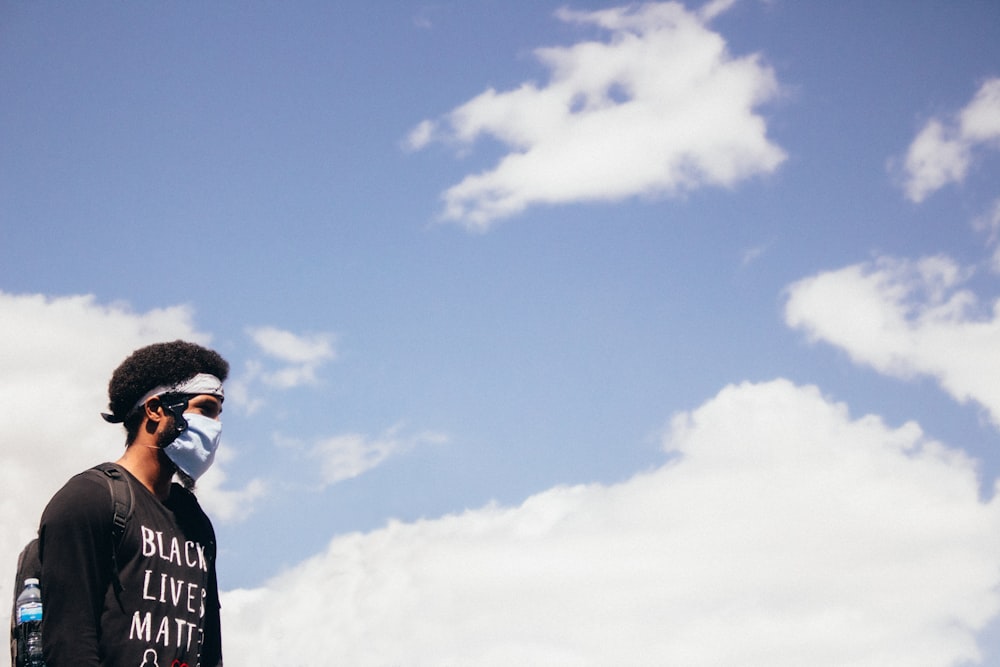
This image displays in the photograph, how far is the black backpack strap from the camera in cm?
514

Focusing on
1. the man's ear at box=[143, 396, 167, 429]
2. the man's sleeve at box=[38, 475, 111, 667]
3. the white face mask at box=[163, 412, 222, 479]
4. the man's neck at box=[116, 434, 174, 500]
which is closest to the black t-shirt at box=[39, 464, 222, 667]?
the man's sleeve at box=[38, 475, 111, 667]

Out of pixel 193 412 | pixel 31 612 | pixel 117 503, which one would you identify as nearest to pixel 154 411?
pixel 193 412

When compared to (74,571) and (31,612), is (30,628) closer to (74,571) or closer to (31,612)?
(31,612)

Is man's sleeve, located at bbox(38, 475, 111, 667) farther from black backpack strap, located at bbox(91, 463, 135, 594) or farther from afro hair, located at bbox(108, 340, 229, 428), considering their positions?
afro hair, located at bbox(108, 340, 229, 428)

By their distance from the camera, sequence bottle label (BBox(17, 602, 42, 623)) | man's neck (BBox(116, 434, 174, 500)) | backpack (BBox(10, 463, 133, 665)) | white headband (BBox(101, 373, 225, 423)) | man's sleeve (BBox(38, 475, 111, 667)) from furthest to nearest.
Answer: white headband (BBox(101, 373, 225, 423))
man's neck (BBox(116, 434, 174, 500))
backpack (BBox(10, 463, 133, 665))
bottle label (BBox(17, 602, 42, 623))
man's sleeve (BBox(38, 475, 111, 667))

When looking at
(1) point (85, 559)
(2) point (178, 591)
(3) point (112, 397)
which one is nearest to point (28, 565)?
(1) point (85, 559)

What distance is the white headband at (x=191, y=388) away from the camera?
6023 mm

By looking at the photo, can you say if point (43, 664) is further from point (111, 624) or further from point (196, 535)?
point (196, 535)

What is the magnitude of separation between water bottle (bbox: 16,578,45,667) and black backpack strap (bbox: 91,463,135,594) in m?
0.40

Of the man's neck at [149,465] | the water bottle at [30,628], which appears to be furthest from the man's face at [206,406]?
the water bottle at [30,628]

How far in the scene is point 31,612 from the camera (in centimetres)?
493

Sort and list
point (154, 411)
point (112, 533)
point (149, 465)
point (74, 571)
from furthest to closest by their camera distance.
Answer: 1. point (154, 411)
2. point (149, 465)
3. point (112, 533)
4. point (74, 571)

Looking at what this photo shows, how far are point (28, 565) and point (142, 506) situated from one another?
0.66 m

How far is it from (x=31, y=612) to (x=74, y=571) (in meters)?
0.34
